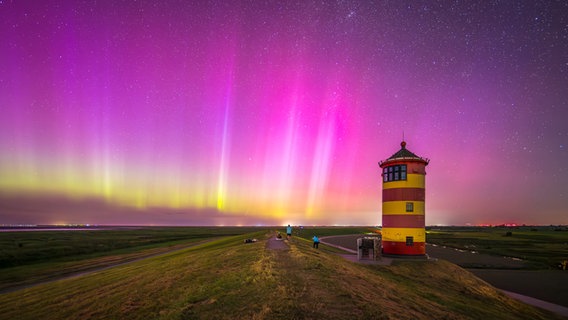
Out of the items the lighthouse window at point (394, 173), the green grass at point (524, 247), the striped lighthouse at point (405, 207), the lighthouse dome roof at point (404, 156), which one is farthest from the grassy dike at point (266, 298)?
the green grass at point (524, 247)

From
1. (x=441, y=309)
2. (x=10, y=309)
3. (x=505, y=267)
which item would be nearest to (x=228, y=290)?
(x=441, y=309)

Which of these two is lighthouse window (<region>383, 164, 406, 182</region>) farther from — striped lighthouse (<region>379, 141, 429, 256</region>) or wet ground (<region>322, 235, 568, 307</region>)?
wet ground (<region>322, 235, 568, 307</region>)

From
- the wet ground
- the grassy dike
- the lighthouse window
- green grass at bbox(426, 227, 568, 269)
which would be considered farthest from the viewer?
green grass at bbox(426, 227, 568, 269)

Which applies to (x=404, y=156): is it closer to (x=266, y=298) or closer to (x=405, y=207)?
(x=405, y=207)

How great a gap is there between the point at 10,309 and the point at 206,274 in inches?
527

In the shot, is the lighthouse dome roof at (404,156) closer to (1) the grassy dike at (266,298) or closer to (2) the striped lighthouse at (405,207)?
(2) the striped lighthouse at (405,207)

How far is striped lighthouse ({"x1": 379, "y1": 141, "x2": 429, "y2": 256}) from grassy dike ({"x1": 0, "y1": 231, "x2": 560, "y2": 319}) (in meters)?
6.49

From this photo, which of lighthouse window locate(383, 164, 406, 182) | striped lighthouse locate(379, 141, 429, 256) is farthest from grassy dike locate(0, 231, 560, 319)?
lighthouse window locate(383, 164, 406, 182)

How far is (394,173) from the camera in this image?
32.6 m

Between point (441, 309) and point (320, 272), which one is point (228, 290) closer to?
point (320, 272)

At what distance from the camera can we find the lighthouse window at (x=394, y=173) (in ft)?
105

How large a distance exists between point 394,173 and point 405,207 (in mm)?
3796

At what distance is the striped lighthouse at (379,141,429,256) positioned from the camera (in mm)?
31203

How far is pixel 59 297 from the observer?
20.5 m
